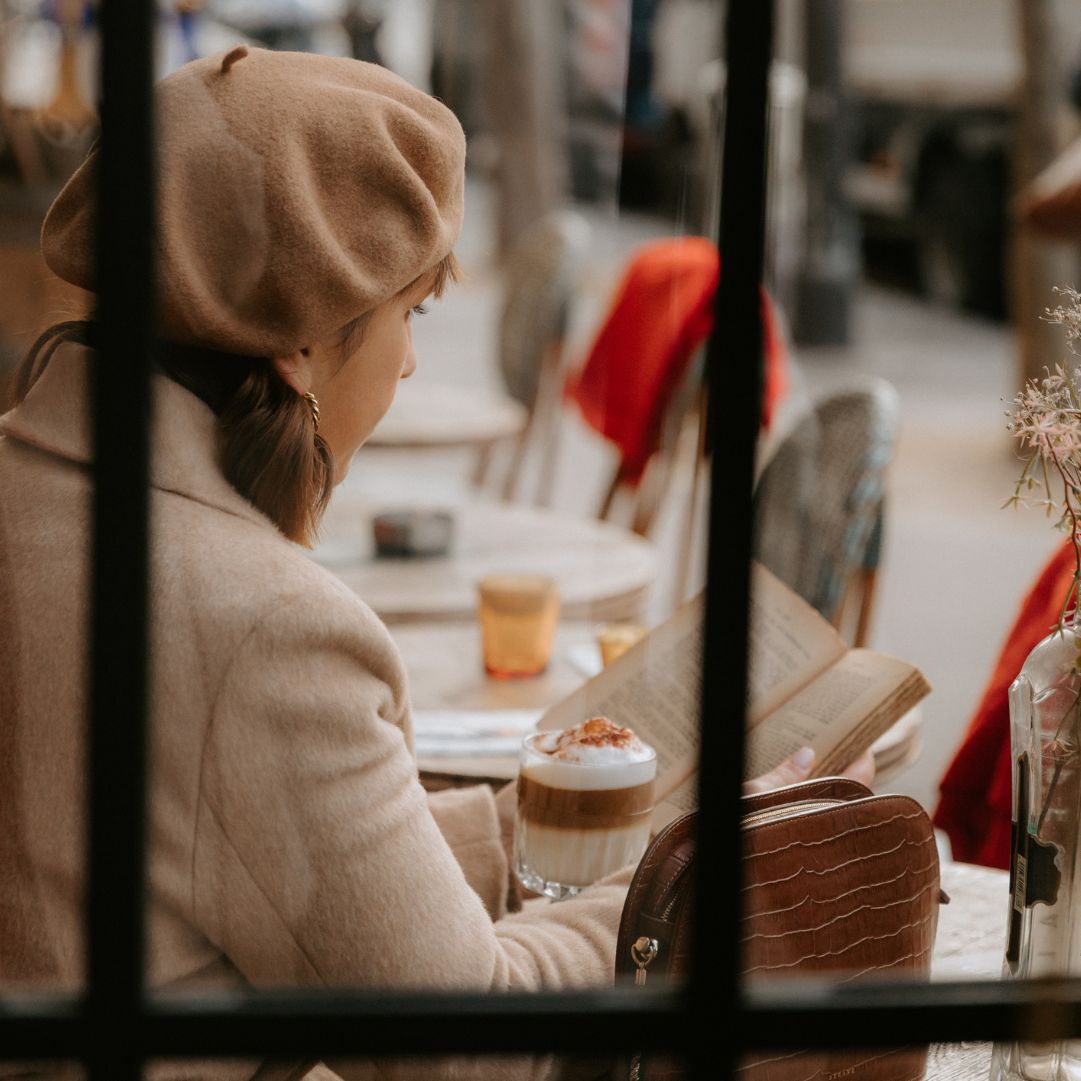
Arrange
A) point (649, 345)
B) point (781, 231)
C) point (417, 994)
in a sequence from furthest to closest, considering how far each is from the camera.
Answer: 1. point (781, 231)
2. point (649, 345)
3. point (417, 994)

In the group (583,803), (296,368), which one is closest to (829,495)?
(583,803)

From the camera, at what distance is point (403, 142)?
106cm

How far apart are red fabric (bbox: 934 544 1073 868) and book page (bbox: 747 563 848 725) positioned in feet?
1.19

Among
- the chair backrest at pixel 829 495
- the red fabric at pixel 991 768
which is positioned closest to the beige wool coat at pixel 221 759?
the red fabric at pixel 991 768

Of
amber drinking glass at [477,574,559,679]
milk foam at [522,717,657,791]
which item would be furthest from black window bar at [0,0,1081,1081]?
amber drinking glass at [477,574,559,679]

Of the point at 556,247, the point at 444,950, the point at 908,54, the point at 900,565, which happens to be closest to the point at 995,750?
the point at 444,950

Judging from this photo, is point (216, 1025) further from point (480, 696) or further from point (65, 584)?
point (480, 696)

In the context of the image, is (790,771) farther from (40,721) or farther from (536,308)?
(536,308)

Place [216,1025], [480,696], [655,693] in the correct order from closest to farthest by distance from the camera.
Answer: [216,1025] < [655,693] < [480,696]

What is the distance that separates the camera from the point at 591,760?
4.16 ft

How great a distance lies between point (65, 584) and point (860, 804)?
55 centimetres

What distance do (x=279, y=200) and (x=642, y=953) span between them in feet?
1.78

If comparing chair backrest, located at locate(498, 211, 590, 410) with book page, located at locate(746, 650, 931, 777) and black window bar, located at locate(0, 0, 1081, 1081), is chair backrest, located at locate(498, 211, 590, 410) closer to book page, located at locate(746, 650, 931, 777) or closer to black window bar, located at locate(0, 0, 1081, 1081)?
book page, located at locate(746, 650, 931, 777)

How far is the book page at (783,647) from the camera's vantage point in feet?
4.58
